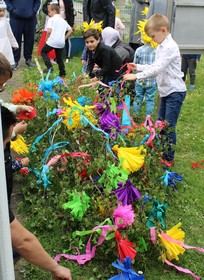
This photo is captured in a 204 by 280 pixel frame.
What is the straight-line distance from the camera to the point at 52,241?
324cm

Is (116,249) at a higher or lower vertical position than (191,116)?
higher

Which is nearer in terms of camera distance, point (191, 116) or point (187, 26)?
point (187, 26)

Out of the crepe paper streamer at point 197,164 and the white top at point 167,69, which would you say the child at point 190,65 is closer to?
the crepe paper streamer at point 197,164

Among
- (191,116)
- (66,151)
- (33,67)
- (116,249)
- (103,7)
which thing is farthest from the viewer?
(33,67)

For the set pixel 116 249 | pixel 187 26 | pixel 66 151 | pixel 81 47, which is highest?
pixel 187 26

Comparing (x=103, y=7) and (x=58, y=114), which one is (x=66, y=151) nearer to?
(x=58, y=114)

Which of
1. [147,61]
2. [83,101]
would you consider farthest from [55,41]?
[83,101]

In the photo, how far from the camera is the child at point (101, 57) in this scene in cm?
548

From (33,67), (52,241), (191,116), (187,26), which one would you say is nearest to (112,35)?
(191,116)

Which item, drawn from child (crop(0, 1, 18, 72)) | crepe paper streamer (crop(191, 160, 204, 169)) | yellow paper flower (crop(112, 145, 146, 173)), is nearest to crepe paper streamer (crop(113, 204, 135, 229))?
yellow paper flower (crop(112, 145, 146, 173))

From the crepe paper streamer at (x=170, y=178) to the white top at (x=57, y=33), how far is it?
15.8 ft

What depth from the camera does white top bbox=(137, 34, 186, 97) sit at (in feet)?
13.4

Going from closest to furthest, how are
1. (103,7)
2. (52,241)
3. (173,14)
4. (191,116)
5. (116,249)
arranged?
(116,249)
(52,241)
(173,14)
(191,116)
(103,7)

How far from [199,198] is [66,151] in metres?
1.36
